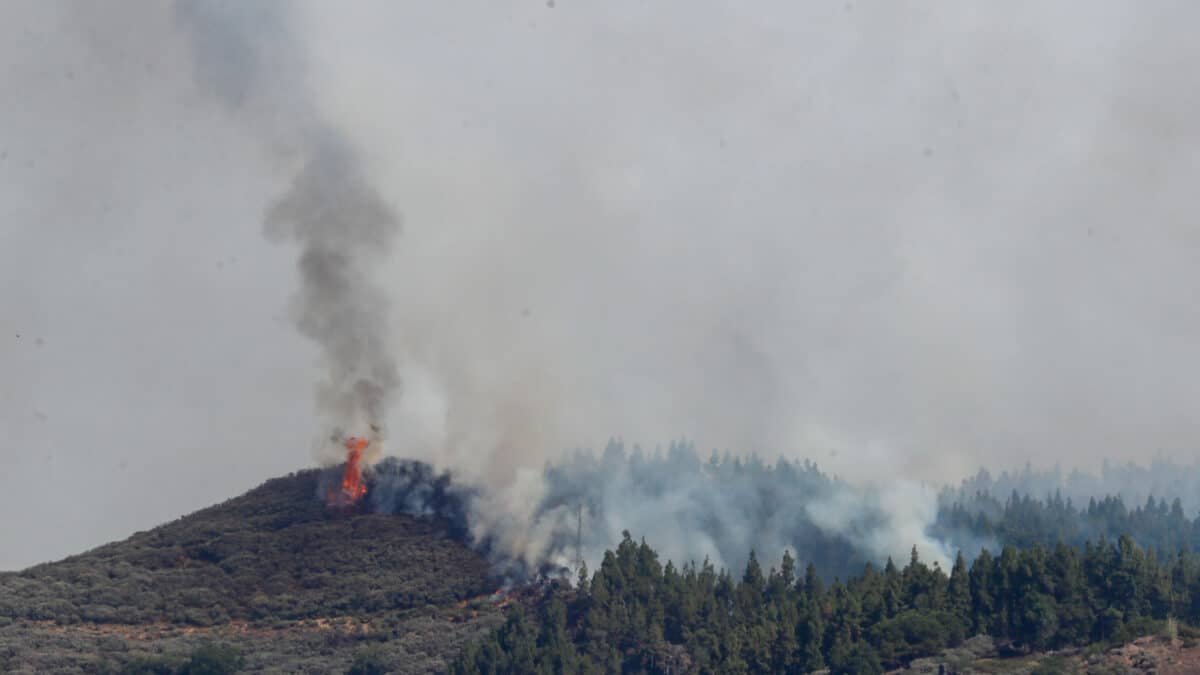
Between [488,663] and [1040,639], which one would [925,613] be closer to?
[1040,639]

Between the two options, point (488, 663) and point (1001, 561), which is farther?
point (488, 663)

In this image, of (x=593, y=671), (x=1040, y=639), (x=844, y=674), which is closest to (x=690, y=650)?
(x=593, y=671)

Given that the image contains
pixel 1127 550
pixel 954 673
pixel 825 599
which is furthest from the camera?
pixel 825 599

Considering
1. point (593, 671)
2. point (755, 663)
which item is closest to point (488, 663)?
Result: point (593, 671)

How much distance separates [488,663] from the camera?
197 m

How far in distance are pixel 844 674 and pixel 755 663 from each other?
33.9ft

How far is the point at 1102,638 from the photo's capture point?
171 metres

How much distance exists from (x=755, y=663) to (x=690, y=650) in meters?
20.0

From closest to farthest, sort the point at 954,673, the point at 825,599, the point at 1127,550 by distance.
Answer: the point at 954,673, the point at 1127,550, the point at 825,599

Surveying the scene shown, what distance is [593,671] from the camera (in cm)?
19638

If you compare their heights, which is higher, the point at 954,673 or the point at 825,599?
the point at 825,599

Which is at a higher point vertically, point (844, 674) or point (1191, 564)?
point (1191, 564)

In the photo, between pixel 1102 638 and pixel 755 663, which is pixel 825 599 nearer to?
pixel 755 663

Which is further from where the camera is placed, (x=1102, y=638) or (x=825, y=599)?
(x=825, y=599)
